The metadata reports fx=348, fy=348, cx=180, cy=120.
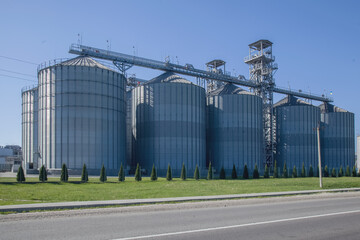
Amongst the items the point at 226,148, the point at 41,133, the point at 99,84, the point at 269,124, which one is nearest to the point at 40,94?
the point at 41,133

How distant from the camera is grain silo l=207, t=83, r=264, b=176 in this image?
228ft

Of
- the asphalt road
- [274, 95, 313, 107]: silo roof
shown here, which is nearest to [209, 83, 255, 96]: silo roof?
[274, 95, 313, 107]: silo roof

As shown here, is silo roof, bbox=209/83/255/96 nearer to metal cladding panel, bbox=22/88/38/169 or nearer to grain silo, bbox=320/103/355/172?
grain silo, bbox=320/103/355/172

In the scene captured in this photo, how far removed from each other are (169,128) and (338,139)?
50233 mm

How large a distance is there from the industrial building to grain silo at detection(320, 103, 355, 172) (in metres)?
0.34

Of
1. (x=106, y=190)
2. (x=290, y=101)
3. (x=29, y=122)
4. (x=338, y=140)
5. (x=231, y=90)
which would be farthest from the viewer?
(x=338, y=140)

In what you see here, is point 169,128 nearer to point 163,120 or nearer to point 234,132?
point 163,120

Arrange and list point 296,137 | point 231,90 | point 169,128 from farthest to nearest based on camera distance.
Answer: point 296,137 → point 231,90 → point 169,128

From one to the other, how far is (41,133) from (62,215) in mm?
43976

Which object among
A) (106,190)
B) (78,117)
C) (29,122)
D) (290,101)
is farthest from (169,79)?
(290,101)

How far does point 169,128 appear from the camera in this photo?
62.2m

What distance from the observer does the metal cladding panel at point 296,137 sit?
80500 mm

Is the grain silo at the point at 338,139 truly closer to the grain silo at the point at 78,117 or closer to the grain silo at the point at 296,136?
the grain silo at the point at 296,136

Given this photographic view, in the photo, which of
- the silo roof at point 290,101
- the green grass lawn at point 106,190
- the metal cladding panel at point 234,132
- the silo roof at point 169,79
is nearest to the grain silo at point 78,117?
the silo roof at point 169,79
